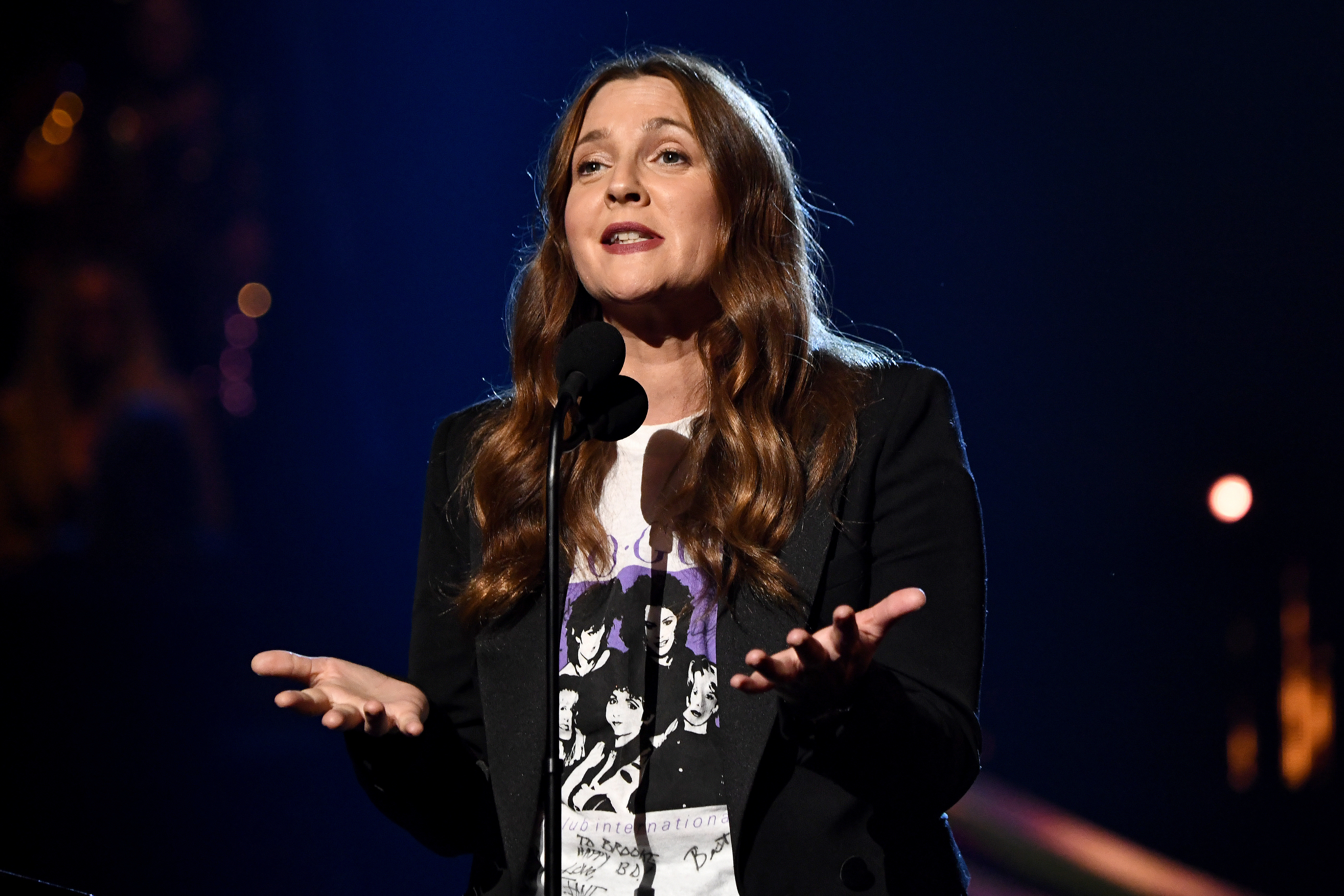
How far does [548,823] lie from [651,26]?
218 cm

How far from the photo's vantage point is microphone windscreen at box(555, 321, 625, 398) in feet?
4.12

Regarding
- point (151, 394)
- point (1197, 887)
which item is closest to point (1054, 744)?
point (1197, 887)

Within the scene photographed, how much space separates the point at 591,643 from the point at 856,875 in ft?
1.58

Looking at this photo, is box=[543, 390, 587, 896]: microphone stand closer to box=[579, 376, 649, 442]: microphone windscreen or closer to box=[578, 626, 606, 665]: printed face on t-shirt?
box=[579, 376, 649, 442]: microphone windscreen

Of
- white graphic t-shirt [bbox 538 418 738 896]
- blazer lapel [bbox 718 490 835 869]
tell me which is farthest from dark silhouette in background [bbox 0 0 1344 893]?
white graphic t-shirt [bbox 538 418 738 896]

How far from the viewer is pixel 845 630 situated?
1047 mm

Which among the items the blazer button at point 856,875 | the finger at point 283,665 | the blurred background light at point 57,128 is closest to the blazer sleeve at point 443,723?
the finger at point 283,665

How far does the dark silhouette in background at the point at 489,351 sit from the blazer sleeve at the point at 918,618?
3.19 feet

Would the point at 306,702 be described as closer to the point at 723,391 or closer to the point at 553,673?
the point at 553,673

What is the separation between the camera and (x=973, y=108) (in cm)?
245

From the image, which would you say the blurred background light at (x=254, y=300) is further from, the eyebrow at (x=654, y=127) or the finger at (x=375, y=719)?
the finger at (x=375, y=719)

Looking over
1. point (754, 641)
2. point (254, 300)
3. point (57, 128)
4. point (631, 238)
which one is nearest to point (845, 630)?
point (754, 641)

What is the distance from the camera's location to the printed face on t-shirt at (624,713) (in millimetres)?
1450

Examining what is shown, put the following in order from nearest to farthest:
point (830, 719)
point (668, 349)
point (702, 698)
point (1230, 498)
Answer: point (830, 719), point (702, 698), point (668, 349), point (1230, 498)
